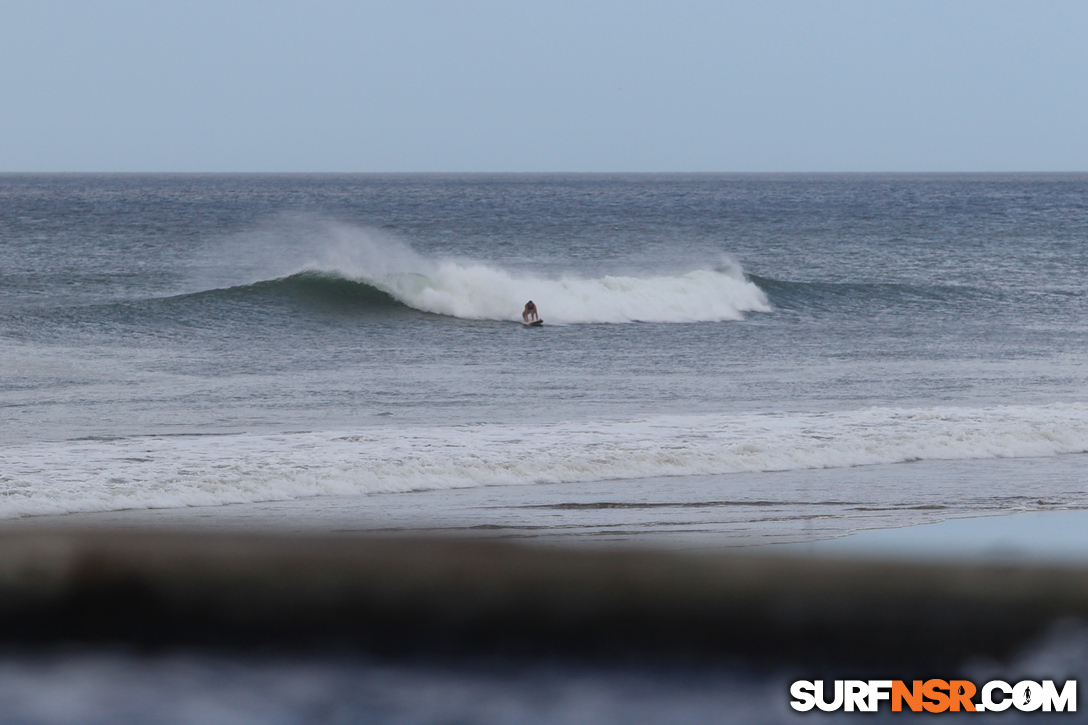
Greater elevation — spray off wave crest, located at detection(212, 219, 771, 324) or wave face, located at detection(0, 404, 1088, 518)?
spray off wave crest, located at detection(212, 219, 771, 324)

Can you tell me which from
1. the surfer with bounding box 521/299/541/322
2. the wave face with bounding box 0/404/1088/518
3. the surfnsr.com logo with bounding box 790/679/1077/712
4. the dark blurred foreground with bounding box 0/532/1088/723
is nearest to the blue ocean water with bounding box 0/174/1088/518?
the wave face with bounding box 0/404/1088/518

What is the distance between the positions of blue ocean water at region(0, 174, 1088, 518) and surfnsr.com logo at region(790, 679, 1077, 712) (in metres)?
4.60

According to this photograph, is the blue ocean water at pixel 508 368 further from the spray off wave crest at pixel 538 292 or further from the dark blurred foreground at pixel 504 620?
the dark blurred foreground at pixel 504 620

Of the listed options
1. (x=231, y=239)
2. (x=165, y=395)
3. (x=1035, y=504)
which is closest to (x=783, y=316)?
(x=165, y=395)

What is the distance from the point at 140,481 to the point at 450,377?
21.2 ft

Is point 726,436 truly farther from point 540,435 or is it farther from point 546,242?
point 546,242

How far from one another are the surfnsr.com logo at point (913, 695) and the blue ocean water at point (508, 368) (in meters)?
4.60

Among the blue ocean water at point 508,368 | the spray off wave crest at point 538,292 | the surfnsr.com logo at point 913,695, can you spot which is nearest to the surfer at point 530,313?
the blue ocean water at point 508,368

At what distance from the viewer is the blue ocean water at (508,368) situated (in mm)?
7641

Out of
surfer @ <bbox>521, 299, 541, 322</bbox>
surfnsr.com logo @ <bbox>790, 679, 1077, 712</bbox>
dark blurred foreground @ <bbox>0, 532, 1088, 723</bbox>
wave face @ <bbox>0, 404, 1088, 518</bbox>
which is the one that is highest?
dark blurred foreground @ <bbox>0, 532, 1088, 723</bbox>

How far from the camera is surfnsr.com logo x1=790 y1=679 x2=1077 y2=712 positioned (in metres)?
1.78

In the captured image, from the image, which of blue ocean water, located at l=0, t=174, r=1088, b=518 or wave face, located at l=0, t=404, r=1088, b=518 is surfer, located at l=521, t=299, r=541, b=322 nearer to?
blue ocean water, located at l=0, t=174, r=1088, b=518

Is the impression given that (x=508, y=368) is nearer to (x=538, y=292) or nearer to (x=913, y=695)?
(x=538, y=292)

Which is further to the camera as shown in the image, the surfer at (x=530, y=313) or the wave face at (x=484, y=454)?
the surfer at (x=530, y=313)
